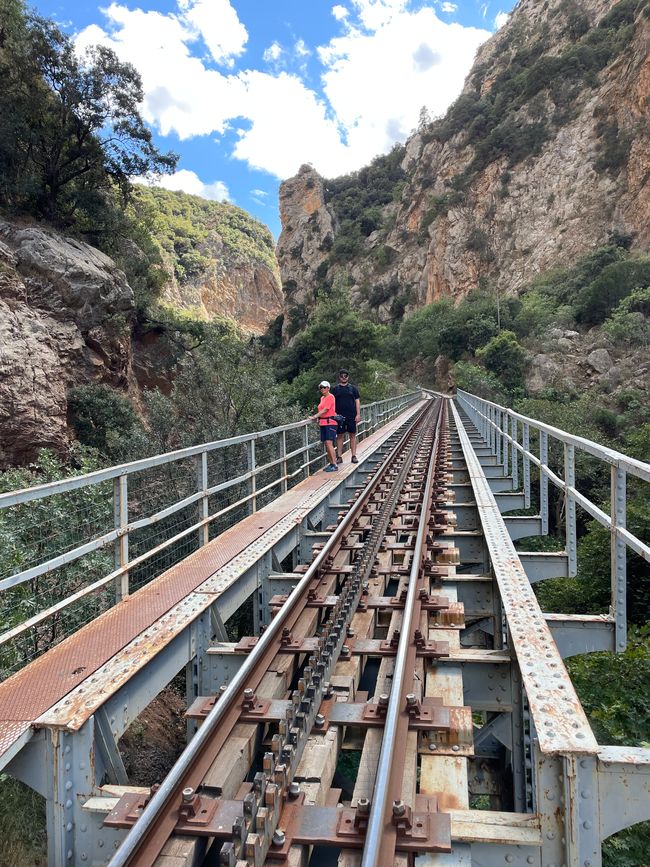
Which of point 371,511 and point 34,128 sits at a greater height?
point 34,128

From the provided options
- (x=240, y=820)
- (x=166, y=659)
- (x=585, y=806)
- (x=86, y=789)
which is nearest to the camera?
(x=240, y=820)

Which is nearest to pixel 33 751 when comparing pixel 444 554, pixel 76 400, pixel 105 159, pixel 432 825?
pixel 432 825

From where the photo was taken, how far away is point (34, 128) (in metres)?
21.0

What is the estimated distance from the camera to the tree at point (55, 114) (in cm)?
2016

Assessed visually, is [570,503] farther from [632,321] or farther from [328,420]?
[632,321]

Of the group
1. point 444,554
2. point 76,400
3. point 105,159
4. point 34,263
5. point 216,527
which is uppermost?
point 105,159

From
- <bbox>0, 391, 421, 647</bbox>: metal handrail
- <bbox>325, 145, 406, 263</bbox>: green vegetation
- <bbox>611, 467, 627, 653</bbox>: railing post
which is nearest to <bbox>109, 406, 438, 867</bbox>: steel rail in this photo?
<bbox>0, 391, 421, 647</bbox>: metal handrail

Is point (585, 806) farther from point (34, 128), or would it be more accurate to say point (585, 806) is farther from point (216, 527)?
point (34, 128)

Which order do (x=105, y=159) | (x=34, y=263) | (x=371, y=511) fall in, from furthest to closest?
(x=105, y=159)
(x=34, y=263)
(x=371, y=511)

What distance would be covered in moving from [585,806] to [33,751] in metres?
2.51

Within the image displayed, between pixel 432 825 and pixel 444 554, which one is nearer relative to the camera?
pixel 432 825

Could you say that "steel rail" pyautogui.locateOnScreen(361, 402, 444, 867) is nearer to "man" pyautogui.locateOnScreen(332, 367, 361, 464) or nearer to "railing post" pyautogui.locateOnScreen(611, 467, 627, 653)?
"railing post" pyautogui.locateOnScreen(611, 467, 627, 653)

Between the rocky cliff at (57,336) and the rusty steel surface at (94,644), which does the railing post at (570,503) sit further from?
the rocky cliff at (57,336)

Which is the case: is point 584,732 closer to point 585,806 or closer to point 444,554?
point 585,806
